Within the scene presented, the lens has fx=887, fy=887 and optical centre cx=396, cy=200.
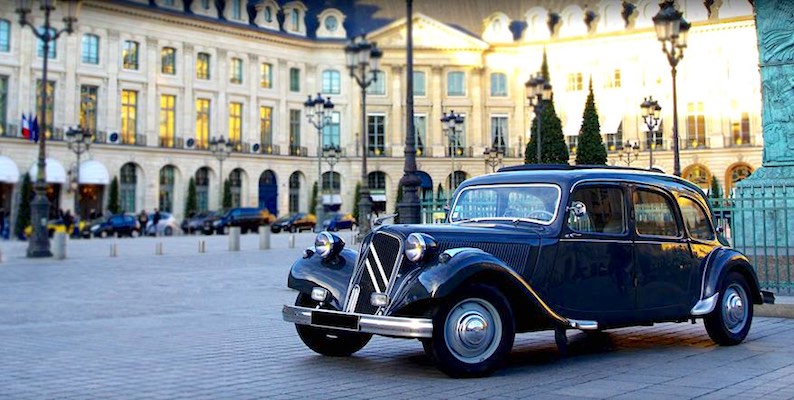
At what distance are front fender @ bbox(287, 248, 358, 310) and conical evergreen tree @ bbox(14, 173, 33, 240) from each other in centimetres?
4227

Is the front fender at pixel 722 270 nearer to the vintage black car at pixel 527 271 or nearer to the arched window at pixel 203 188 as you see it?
the vintage black car at pixel 527 271

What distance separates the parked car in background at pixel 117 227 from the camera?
158 feet

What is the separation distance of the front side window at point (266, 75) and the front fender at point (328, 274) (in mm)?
60497

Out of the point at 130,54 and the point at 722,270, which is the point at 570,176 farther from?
the point at 130,54

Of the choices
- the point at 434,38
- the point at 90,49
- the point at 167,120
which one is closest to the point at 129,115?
the point at 167,120

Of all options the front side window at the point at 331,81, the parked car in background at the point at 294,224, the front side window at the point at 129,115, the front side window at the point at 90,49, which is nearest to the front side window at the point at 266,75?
the front side window at the point at 331,81

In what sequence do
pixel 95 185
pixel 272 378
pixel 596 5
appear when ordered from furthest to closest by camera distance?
pixel 596 5 < pixel 95 185 < pixel 272 378

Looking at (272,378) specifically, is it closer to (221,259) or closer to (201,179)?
(221,259)

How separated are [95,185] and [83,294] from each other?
4435 cm

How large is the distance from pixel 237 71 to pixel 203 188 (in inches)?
362

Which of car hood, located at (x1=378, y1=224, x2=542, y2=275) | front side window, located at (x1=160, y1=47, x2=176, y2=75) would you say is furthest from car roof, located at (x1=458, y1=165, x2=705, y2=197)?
front side window, located at (x1=160, y1=47, x2=176, y2=75)

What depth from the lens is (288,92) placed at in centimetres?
6888

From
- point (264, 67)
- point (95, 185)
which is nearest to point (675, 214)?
point (95, 185)

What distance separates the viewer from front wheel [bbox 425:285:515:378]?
674 centimetres
